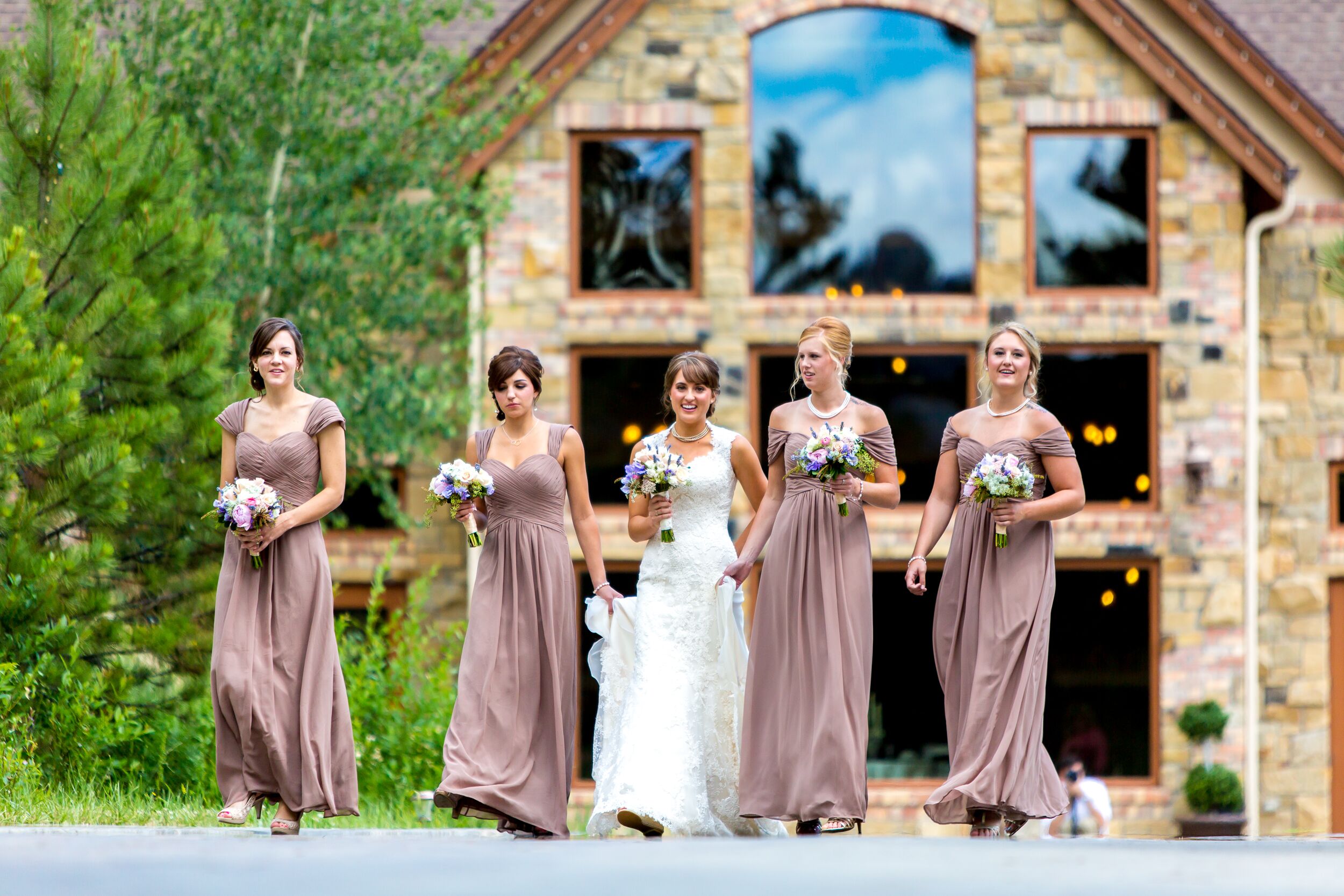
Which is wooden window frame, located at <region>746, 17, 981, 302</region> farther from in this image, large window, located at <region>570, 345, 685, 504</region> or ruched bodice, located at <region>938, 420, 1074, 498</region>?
ruched bodice, located at <region>938, 420, 1074, 498</region>

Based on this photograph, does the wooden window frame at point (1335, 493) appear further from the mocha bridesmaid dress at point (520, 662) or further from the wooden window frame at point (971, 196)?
the mocha bridesmaid dress at point (520, 662)

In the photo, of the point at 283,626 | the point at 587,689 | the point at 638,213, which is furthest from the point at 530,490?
the point at 638,213

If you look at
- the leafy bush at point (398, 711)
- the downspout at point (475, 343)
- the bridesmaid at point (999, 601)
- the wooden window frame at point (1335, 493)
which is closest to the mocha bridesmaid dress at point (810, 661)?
the bridesmaid at point (999, 601)

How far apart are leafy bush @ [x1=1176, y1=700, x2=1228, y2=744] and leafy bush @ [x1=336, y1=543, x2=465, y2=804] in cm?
683

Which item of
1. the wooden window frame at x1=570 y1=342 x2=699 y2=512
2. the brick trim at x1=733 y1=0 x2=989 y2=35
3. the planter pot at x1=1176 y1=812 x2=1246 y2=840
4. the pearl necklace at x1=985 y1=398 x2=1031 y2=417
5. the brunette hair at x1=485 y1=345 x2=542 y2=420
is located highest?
the brick trim at x1=733 y1=0 x2=989 y2=35

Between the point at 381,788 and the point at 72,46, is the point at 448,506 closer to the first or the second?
the point at 381,788

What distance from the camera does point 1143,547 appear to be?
14945 mm

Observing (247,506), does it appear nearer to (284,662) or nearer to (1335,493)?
(284,662)

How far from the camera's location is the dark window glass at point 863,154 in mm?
15227

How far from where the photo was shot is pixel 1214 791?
14406mm

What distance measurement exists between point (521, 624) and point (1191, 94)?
9.95 metres

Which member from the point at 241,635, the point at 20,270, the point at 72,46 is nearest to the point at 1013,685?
the point at 241,635

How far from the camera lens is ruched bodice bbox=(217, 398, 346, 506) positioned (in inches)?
286

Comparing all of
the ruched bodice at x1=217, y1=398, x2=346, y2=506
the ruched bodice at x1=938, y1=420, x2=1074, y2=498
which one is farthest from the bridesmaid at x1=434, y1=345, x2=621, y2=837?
the ruched bodice at x1=938, y1=420, x2=1074, y2=498
